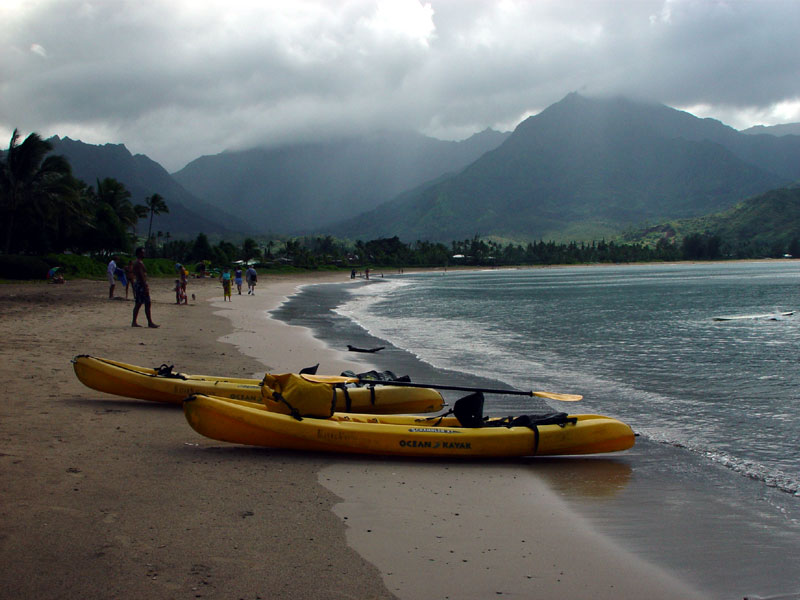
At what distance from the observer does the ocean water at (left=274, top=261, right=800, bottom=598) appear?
5.39 meters

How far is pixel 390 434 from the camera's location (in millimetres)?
7266

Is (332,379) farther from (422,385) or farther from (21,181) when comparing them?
(21,181)

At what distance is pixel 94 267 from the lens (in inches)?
2018

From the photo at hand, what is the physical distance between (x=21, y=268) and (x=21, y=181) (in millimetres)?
10348

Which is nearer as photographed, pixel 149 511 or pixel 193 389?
pixel 149 511

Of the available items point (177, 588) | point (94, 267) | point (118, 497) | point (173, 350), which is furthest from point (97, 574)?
point (94, 267)

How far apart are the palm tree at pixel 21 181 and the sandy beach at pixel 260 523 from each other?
45.9 metres

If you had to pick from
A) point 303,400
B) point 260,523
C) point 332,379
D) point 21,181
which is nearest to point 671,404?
point 332,379

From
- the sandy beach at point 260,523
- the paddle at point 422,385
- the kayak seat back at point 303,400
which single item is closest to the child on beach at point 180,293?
the sandy beach at point 260,523

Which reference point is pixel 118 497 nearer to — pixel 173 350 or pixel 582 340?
pixel 173 350

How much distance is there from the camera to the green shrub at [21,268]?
134 ft

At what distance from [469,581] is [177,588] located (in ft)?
6.33

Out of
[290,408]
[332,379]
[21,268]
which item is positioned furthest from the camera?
[21,268]

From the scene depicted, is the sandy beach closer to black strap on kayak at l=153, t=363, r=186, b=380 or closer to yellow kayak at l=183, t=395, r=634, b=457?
yellow kayak at l=183, t=395, r=634, b=457
